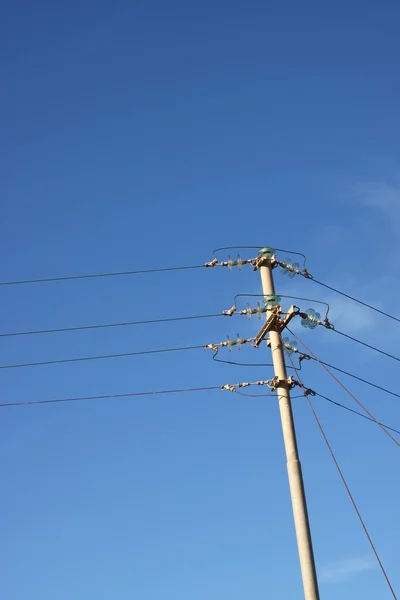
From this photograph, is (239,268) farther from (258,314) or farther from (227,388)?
(227,388)

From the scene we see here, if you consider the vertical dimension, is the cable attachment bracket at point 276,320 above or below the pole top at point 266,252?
below

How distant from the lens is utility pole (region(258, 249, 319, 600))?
12.5 metres

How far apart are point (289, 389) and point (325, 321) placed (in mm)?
2981

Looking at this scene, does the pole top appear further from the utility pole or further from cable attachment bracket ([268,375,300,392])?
cable attachment bracket ([268,375,300,392])

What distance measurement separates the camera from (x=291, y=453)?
13.7m

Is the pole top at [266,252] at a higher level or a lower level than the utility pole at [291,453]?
higher

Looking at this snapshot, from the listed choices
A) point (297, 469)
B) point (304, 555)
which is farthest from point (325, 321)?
point (304, 555)

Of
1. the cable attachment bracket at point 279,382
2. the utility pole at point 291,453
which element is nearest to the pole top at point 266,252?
the utility pole at point 291,453

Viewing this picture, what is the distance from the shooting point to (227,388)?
15.8 meters

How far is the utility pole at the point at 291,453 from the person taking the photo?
41.0 feet

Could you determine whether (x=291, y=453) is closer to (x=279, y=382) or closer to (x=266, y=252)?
(x=279, y=382)

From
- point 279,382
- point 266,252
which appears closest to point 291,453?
point 279,382

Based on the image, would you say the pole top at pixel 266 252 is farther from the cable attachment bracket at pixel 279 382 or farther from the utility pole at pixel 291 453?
the cable attachment bracket at pixel 279 382

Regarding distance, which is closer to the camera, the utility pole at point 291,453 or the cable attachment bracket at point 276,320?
the utility pole at point 291,453
